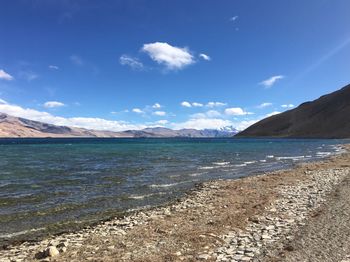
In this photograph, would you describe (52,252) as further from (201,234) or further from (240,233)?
(240,233)

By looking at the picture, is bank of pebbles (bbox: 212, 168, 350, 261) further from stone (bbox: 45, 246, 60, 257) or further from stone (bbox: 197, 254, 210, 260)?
stone (bbox: 45, 246, 60, 257)

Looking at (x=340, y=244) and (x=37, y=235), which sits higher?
(x=340, y=244)

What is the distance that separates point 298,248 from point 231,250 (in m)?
2.17

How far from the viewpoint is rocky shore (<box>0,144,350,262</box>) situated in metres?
11.4

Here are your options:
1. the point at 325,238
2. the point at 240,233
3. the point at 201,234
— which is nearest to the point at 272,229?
the point at 240,233

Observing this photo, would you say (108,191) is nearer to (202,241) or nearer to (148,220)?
(148,220)

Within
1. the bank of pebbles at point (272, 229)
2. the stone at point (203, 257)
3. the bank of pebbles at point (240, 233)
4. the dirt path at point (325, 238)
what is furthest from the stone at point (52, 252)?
the dirt path at point (325, 238)

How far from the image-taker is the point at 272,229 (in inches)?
547

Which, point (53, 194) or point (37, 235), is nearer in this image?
point (37, 235)

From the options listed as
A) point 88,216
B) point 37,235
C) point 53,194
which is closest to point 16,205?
point 53,194

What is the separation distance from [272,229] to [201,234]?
289cm

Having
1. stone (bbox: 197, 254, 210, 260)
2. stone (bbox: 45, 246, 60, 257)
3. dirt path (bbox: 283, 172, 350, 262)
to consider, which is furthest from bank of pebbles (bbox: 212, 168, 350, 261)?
stone (bbox: 45, 246, 60, 257)

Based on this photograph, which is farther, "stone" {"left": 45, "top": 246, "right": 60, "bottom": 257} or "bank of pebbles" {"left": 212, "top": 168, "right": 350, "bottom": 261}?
"stone" {"left": 45, "top": 246, "right": 60, "bottom": 257}

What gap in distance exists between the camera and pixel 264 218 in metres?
16.0
